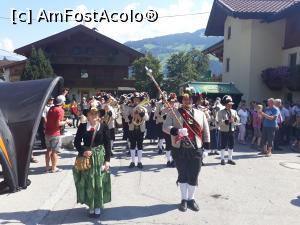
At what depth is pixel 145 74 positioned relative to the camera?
1465 inches

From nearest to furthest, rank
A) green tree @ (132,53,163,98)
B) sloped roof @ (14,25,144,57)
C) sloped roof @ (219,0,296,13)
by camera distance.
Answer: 1. sloped roof @ (219,0,296,13)
2. sloped roof @ (14,25,144,57)
3. green tree @ (132,53,163,98)

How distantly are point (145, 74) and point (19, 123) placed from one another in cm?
2991

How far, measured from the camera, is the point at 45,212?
6.05 m

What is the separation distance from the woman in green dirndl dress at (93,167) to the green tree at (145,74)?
102 feet

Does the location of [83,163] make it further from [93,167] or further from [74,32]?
[74,32]

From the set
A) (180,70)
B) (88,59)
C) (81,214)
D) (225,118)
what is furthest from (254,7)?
(180,70)

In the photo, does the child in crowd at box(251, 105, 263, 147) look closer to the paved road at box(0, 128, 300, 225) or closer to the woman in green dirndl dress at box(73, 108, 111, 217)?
the paved road at box(0, 128, 300, 225)

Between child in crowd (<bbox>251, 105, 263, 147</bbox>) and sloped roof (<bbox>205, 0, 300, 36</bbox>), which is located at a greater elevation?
sloped roof (<bbox>205, 0, 300, 36</bbox>)

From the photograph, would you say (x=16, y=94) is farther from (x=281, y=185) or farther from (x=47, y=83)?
(x=281, y=185)

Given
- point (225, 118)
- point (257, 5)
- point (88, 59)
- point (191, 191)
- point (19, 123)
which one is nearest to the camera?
point (191, 191)

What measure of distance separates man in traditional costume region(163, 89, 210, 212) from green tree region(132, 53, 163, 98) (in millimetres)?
30482

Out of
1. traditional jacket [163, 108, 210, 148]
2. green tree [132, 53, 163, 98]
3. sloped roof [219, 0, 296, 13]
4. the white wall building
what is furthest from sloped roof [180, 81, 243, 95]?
green tree [132, 53, 163, 98]

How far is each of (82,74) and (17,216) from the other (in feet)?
102

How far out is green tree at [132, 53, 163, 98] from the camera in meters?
39.2
